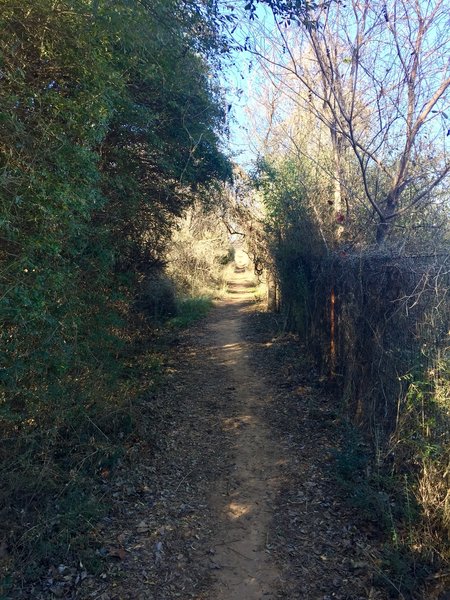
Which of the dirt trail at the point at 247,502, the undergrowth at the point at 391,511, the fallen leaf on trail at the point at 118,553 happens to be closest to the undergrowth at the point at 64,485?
the fallen leaf on trail at the point at 118,553

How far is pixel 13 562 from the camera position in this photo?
3.98 metres

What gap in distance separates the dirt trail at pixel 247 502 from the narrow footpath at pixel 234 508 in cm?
1

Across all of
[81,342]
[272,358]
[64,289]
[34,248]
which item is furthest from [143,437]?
[272,358]

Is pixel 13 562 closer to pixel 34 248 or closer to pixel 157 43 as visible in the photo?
pixel 34 248

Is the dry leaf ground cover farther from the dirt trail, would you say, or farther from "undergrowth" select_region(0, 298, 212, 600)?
"undergrowth" select_region(0, 298, 212, 600)

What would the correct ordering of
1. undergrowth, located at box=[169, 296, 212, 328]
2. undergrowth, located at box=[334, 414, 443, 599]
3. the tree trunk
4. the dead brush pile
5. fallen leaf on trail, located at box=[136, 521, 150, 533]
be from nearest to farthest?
undergrowth, located at box=[334, 414, 443, 599]
the dead brush pile
fallen leaf on trail, located at box=[136, 521, 150, 533]
undergrowth, located at box=[169, 296, 212, 328]
the tree trunk

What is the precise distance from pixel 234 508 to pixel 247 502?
19 centimetres

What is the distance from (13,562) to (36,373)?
68.6 inches

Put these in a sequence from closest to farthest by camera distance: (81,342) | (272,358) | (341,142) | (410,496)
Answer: (410,496) < (81,342) < (341,142) < (272,358)

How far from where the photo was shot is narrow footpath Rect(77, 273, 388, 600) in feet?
13.2

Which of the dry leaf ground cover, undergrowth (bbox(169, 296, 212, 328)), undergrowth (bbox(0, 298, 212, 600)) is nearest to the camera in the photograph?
the dry leaf ground cover

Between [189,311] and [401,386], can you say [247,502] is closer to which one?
[401,386]

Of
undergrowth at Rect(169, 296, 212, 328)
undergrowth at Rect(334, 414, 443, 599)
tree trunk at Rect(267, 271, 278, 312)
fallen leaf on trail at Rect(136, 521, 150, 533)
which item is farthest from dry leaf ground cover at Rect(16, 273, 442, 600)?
tree trunk at Rect(267, 271, 278, 312)

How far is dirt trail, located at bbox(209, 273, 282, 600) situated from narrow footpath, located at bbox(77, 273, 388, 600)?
0.5 inches
